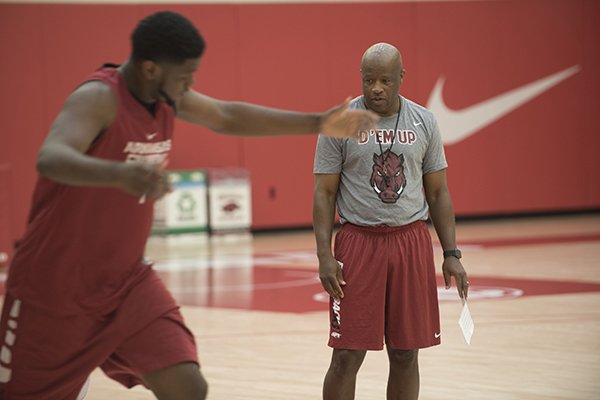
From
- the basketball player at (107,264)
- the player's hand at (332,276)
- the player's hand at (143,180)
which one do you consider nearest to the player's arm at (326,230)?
the player's hand at (332,276)

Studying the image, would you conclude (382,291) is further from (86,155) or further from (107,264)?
(86,155)

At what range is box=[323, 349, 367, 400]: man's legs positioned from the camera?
4.45 m

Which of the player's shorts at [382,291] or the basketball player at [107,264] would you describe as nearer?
the basketball player at [107,264]

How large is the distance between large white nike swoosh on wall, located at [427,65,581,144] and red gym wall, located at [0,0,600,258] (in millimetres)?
87

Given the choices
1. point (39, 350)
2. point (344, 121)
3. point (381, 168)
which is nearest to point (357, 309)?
point (381, 168)

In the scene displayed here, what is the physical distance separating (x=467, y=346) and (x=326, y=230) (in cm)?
296

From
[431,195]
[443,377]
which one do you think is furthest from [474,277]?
[431,195]

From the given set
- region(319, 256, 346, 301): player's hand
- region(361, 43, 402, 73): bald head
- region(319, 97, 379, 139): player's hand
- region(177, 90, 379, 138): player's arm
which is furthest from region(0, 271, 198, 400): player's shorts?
region(361, 43, 402, 73): bald head

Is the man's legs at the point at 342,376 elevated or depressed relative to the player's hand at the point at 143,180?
depressed

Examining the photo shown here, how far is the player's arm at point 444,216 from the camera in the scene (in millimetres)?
4578

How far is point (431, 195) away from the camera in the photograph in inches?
182

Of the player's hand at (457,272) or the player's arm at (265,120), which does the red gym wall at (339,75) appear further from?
the player's arm at (265,120)

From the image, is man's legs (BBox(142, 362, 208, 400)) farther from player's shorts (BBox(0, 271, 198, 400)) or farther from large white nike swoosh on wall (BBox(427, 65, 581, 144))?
large white nike swoosh on wall (BBox(427, 65, 581, 144))

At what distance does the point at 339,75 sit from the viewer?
16.4 meters
